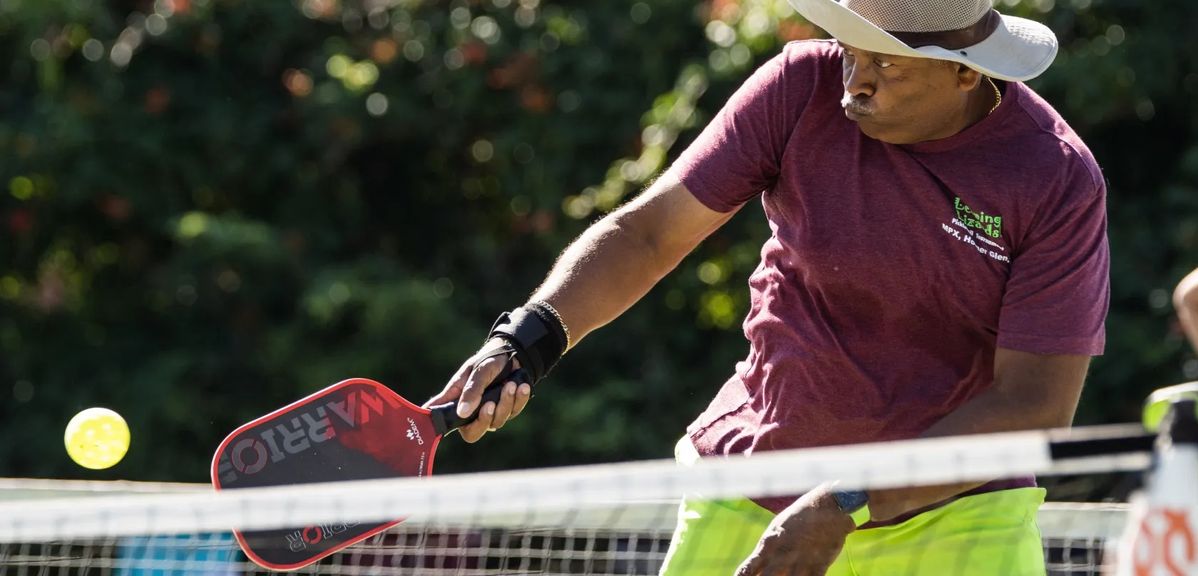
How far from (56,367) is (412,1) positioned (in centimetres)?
243

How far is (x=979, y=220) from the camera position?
10.2 feet

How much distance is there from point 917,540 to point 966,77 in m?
0.93

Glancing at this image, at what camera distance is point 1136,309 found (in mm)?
6746

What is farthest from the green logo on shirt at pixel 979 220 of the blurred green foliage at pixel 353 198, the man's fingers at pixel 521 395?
the blurred green foliage at pixel 353 198

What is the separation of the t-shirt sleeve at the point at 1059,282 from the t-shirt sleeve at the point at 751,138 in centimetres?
55

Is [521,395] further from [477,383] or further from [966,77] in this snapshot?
[966,77]

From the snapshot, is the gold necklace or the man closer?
the man

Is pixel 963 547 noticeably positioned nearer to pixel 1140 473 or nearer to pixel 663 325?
pixel 1140 473

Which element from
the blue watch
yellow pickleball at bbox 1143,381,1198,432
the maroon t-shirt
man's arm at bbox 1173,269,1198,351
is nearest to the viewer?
yellow pickleball at bbox 1143,381,1198,432

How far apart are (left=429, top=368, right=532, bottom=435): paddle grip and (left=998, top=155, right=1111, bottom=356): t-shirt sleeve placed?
0.98m

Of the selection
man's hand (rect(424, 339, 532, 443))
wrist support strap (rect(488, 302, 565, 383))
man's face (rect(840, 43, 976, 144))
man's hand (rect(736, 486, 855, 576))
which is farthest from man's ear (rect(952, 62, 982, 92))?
man's hand (rect(424, 339, 532, 443))

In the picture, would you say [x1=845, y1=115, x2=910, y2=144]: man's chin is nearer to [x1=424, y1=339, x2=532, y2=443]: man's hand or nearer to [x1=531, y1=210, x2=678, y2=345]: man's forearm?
[x1=531, y1=210, x2=678, y2=345]: man's forearm

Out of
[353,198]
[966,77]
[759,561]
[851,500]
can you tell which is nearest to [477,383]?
[759,561]

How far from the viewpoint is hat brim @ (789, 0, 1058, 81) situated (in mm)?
3020
